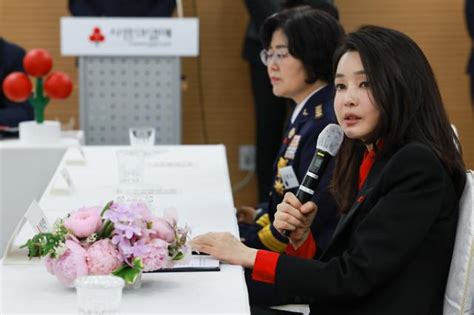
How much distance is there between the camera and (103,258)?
1622 mm

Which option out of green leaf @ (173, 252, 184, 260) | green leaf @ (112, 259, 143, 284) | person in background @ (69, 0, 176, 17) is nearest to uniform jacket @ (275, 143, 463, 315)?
green leaf @ (173, 252, 184, 260)

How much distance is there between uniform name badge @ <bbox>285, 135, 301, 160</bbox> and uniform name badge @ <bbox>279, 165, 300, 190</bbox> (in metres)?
0.06

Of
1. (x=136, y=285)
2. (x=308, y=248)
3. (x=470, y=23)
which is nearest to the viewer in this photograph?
(x=136, y=285)

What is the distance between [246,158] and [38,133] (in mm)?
2639

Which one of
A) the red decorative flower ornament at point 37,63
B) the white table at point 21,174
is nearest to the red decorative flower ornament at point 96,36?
the red decorative flower ornament at point 37,63

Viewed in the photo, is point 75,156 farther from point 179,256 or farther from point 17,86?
point 179,256

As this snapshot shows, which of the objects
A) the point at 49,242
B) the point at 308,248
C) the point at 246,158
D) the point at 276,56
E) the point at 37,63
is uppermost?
the point at 276,56

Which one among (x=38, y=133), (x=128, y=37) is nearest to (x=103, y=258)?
(x=38, y=133)

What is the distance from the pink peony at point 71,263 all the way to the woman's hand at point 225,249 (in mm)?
365

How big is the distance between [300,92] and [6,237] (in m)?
1.38

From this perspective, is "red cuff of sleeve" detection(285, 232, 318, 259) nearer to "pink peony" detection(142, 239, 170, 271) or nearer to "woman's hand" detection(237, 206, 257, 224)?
"pink peony" detection(142, 239, 170, 271)

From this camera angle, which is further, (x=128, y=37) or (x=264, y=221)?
(x=128, y=37)

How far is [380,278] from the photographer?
179 centimetres

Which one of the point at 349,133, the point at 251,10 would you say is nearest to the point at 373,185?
the point at 349,133
